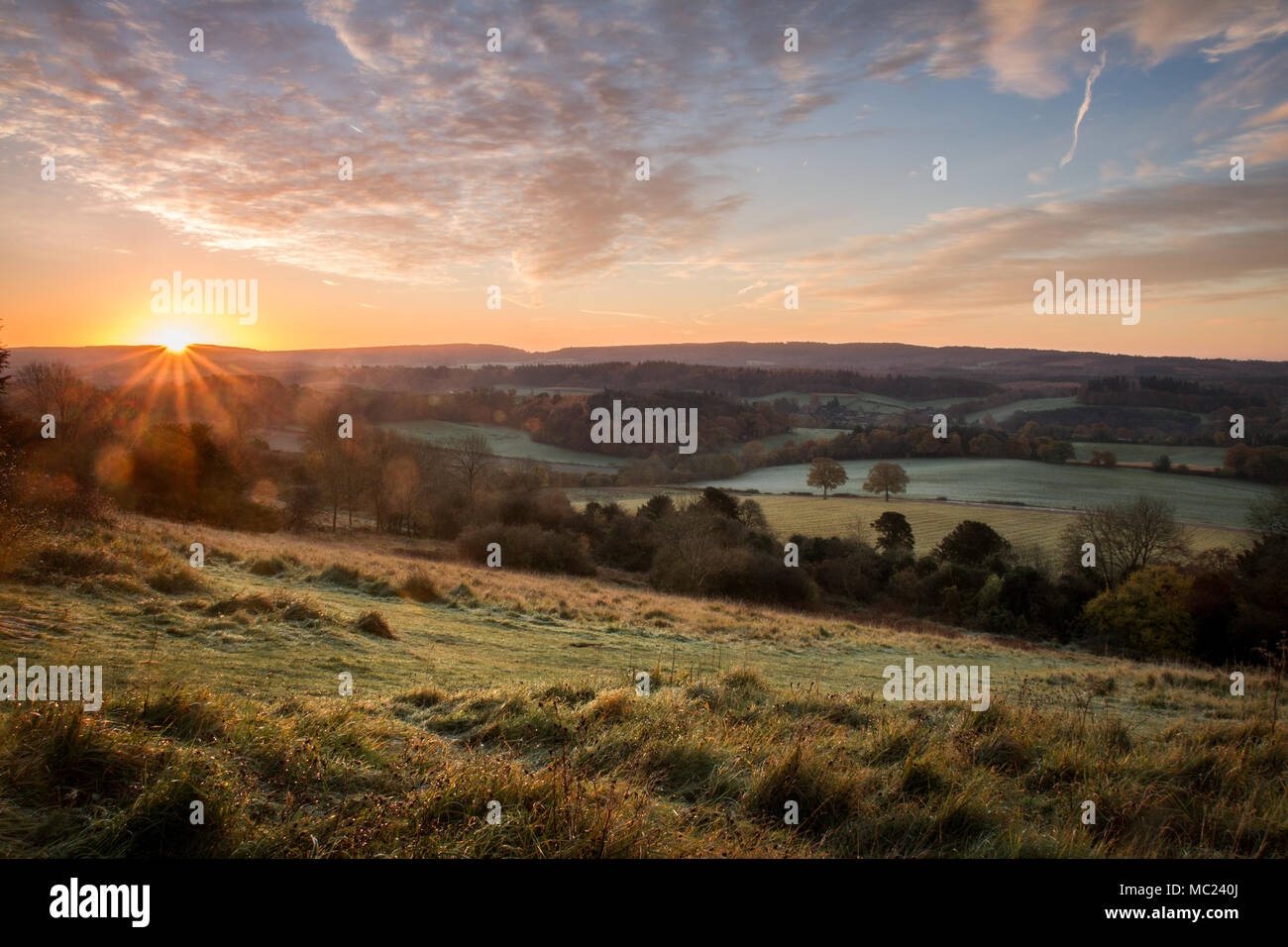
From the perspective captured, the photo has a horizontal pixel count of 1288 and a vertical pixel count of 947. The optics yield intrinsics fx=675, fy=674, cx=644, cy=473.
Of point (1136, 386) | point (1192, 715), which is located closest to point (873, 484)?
point (1136, 386)

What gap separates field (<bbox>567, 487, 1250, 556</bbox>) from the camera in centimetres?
5050

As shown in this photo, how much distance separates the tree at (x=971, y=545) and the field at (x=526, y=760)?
123 feet

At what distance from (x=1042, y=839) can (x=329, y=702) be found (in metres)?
5.99

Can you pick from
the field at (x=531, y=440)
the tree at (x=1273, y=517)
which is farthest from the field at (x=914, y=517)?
the field at (x=531, y=440)

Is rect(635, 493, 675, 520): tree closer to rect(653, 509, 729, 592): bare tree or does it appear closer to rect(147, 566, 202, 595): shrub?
rect(653, 509, 729, 592): bare tree

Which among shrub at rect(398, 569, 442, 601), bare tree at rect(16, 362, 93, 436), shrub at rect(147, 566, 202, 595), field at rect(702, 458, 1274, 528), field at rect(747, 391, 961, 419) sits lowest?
shrub at rect(398, 569, 442, 601)

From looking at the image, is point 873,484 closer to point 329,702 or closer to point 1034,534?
point 1034,534

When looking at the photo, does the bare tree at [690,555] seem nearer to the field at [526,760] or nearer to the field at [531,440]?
the field at [526,760]

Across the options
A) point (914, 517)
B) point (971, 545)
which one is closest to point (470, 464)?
point (971, 545)

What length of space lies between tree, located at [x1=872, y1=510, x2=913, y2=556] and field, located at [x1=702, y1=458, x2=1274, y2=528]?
66.1ft

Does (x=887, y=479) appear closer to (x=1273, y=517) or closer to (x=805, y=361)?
(x=1273, y=517)

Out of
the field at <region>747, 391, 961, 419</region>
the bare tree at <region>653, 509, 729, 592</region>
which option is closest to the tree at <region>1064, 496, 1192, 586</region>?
the bare tree at <region>653, 509, 729, 592</region>

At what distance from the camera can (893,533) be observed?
51094mm

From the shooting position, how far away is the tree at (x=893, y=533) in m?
49.5
